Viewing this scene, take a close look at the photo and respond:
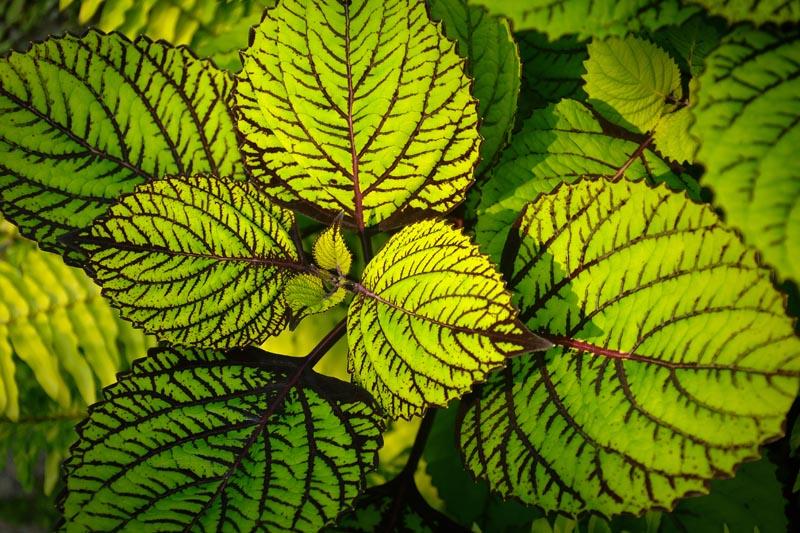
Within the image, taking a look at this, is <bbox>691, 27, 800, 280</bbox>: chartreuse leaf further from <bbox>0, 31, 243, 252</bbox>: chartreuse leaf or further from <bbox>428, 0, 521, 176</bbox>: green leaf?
<bbox>0, 31, 243, 252</bbox>: chartreuse leaf

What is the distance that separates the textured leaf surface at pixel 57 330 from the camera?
113 cm

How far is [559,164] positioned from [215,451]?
0.50 meters

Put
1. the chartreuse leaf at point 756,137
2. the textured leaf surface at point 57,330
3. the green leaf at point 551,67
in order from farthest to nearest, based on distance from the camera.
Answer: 1. the textured leaf surface at point 57,330
2. the green leaf at point 551,67
3. the chartreuse leaf at point 756,137

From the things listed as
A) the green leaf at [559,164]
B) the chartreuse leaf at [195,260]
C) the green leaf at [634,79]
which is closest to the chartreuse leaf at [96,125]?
the chartreuse leaf at [195,260]

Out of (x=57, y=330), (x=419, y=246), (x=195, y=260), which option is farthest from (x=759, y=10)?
(x=57, y=330)

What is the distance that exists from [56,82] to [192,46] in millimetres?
406

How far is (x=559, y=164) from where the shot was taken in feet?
2.41

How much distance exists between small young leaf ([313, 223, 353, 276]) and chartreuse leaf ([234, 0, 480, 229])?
6 centimetres

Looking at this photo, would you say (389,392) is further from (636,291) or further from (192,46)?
(192,46)

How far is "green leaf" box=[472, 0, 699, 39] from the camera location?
58cm

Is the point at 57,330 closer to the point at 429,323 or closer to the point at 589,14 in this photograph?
the point at 429,323

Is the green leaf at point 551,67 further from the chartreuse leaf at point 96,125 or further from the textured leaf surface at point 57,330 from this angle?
the textured leaf surface at point 57,330

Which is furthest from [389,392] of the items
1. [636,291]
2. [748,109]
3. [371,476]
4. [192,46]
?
[192,46]

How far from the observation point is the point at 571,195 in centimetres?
61
